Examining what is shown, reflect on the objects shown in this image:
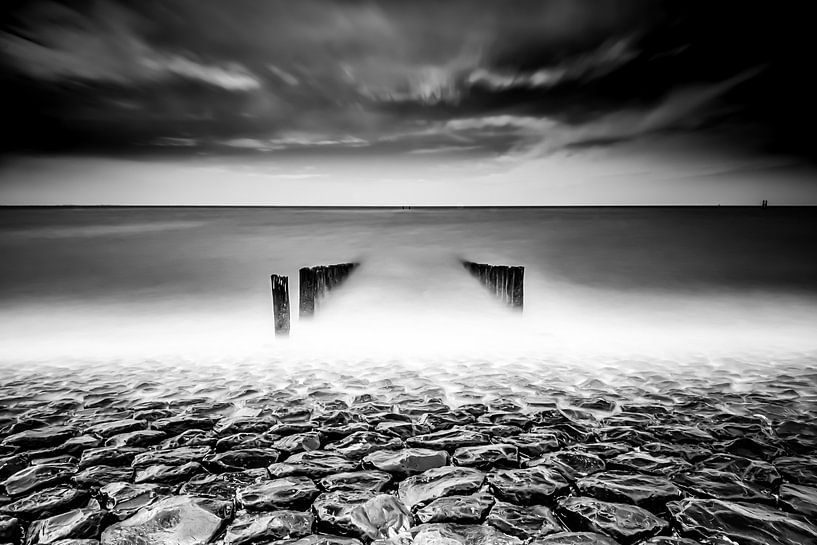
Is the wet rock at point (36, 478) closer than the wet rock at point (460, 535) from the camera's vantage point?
No

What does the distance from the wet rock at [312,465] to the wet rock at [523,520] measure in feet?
3.17

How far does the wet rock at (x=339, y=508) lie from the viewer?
7.77 ft

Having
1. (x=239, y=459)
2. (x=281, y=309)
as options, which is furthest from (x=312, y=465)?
(x=281, y=309)

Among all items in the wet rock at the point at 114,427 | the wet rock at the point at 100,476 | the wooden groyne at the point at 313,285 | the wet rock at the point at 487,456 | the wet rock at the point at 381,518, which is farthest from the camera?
the wooden groyne at the point at 313,285

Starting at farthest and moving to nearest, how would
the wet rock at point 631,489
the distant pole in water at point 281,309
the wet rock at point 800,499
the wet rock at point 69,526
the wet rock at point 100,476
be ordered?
the distant pole in water at point 281,309 < the wet rock at point 100,476 < the wet rock at point 631,489 < the wet rock at point 800,499 < the wet rock at point 69,526

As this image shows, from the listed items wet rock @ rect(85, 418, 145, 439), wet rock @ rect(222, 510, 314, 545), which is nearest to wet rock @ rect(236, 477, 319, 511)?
wet rock @ rect(222, 510, 314, 545)

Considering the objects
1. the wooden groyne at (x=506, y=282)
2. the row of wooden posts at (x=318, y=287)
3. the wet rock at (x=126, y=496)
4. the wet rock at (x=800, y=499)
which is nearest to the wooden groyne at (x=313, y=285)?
the row of wooden posts at (x=318, y=287)

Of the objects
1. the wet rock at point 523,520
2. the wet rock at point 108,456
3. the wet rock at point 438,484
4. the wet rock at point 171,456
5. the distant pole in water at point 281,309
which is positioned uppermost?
the distant pole in water at point 281,309

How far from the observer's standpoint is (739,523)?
7.72 ft

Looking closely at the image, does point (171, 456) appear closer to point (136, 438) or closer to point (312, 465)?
point (136, 438)

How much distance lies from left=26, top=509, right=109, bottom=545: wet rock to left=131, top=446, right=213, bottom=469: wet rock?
1.69ft

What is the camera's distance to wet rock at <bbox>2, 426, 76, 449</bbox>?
126 inches

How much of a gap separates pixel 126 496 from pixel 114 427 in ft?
3.62

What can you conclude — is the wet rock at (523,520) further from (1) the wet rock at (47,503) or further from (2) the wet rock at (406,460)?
(1) the wet rock at (47,503)
